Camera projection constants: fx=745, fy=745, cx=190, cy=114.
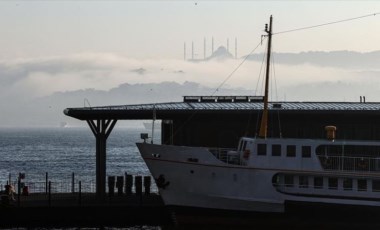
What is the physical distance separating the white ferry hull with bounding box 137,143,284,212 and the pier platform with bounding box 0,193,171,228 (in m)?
2.24

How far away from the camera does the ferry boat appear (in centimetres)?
4247

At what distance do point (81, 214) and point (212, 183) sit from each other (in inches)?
321

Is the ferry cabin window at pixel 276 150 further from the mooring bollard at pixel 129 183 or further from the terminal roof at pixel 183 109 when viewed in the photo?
the mooring bollard at pixel 129 183

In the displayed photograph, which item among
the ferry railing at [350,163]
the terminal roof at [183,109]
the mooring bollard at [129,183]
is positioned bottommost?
the mooring bollard at [129,183]

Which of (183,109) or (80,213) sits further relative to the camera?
(183,109)

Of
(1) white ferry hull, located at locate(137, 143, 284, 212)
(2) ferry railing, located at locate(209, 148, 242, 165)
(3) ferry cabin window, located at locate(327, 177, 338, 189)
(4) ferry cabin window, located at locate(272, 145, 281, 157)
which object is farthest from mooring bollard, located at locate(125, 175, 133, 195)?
(3) ferry cabin window, located at locate(327, 177, 338, 189)

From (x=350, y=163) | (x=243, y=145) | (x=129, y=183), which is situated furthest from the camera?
(x=129, y=183)

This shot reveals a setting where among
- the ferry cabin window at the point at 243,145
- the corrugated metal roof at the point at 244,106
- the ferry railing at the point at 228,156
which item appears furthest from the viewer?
the corrugated metal roof at the point at 244,106

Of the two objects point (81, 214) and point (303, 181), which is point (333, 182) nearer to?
point (303, 181)

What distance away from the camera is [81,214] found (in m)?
44.3

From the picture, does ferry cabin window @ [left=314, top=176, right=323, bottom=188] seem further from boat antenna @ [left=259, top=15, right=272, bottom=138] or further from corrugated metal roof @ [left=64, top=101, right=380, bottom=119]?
corrugated metal roof @ [left=64, top=101, right=380, bottom=119]

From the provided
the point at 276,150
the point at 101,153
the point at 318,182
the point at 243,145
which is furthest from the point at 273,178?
the point at 101,153

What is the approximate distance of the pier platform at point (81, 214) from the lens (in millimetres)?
43781

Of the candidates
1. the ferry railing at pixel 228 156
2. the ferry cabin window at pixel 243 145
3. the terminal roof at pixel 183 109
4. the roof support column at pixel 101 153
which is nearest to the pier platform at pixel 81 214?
the roof support column at pixel 101 153
